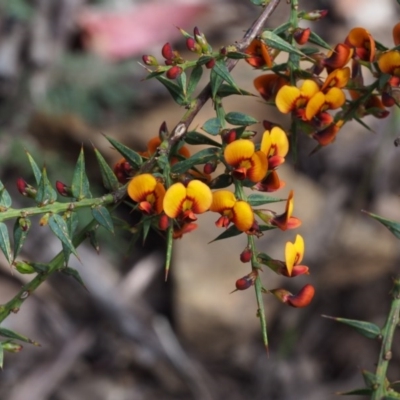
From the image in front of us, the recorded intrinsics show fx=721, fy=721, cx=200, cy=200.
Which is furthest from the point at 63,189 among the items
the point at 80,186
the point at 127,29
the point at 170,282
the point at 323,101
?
the point at 127,29

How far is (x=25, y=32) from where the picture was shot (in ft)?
11.5

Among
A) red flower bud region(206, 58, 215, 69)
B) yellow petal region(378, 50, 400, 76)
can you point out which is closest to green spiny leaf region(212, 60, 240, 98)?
red flower bud region(206, 58, 215, 69)

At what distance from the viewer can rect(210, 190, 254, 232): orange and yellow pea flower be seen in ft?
2.69

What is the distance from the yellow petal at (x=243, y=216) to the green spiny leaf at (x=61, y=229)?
0.19 metres

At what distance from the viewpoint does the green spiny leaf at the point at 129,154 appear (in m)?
0.85

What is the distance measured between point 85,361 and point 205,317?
2.02 ft

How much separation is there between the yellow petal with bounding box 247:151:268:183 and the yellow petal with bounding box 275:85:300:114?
11 centimetres

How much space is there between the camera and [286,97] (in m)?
0.92

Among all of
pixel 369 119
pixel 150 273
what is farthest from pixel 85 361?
pixel 369 119

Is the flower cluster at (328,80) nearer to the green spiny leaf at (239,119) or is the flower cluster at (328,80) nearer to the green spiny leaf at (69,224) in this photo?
the green spiny leaf at (239,119)

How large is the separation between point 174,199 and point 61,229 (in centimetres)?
14

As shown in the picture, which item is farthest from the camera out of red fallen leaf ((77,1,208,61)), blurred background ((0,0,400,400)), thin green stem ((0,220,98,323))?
red fallen leaf ((77,1,208,61))

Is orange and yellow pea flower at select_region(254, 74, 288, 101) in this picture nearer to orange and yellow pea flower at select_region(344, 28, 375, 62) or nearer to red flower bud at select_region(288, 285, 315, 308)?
orange and yellow pea flower at select_region(344, 28, 375, 62)

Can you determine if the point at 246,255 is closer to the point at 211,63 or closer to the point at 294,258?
the point at 294,258
